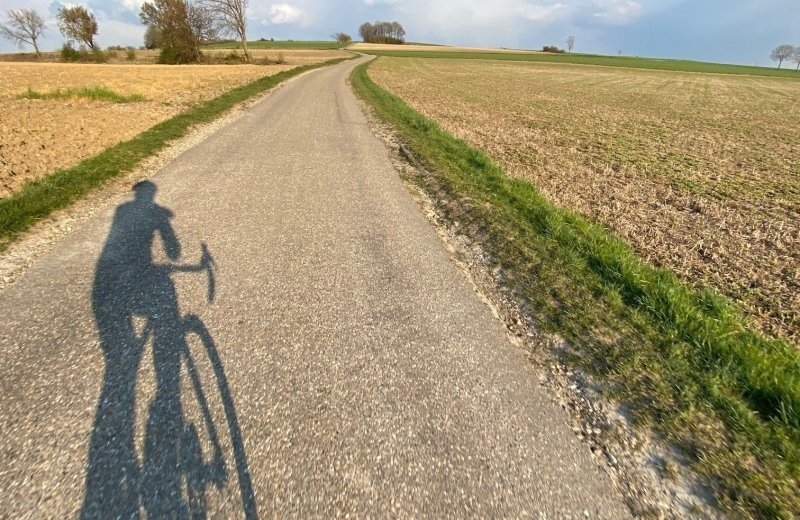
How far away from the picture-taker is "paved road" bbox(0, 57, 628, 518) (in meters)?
2.08

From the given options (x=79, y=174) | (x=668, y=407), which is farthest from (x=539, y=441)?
(x=79, y=174)

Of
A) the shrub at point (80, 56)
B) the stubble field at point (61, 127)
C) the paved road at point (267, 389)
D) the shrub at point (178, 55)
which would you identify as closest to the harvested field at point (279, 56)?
the shrub at point (178, 55)

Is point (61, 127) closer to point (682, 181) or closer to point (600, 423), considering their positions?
point (600, 423)

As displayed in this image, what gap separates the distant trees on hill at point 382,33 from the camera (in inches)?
5763

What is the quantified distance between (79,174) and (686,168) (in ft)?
47.5

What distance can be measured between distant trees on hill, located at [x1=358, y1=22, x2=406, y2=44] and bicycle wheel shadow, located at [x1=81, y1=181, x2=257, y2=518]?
167259 mm

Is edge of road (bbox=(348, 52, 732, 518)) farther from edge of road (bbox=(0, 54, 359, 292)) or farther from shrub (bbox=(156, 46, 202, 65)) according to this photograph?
shrub (bbox=(156, 46, 202, 65))

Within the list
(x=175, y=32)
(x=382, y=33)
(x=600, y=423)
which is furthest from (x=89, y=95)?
(x=382, y=33)

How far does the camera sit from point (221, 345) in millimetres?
3080

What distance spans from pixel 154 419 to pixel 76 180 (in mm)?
6470

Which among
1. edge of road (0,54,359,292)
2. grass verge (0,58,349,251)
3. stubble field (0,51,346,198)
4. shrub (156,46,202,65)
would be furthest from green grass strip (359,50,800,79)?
edge of road (0,54,359,292)

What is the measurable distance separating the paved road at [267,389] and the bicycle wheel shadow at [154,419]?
12mm

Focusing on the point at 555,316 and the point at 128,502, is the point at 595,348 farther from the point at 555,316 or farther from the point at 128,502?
the point at 128,502

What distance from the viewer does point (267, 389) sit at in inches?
Answer: 106
